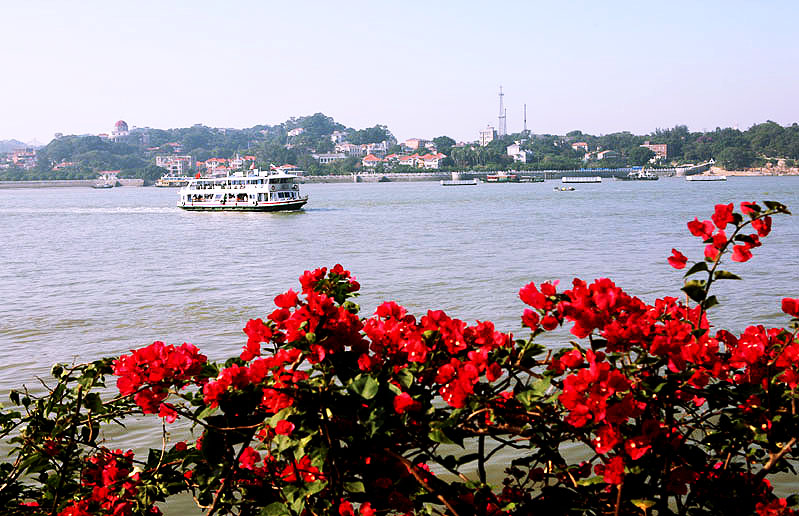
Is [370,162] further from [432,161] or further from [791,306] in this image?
[791,306]

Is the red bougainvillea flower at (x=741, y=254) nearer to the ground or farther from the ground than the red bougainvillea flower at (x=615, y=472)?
farther from the ground

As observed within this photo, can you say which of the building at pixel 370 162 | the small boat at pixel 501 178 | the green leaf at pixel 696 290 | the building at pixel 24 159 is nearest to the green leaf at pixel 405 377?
the green leaf at pixel 696 290

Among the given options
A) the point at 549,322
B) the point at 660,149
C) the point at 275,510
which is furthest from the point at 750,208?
the point at 660,149

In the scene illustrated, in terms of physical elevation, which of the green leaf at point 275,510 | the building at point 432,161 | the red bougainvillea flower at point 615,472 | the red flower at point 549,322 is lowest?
the green leaf at point 275,510

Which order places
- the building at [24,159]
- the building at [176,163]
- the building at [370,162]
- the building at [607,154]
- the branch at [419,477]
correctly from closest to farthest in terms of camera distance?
the branch at [419,477] → the building at [607,154] → the building at [370,162] → the building at [176,163] → the building at [24,159]

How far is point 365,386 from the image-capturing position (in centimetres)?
171

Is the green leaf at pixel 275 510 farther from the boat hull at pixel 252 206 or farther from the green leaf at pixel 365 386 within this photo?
the boat hull at pixel 252 206

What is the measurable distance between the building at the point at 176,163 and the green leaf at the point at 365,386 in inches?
6322

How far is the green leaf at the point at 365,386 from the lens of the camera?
1.69m

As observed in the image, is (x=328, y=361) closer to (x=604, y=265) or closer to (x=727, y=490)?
(x=727, y=490)

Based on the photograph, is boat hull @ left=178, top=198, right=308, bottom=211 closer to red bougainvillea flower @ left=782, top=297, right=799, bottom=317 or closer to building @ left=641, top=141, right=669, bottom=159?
red bougainvillea flower @ left=782, top=297, right=799, bottom=317

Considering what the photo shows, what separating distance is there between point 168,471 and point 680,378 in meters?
1.48

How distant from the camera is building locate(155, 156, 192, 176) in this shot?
158 m

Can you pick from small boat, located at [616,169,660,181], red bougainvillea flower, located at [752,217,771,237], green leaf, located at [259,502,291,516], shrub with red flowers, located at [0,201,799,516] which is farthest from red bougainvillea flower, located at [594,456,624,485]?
small boat, located at [616,169,660,181]
